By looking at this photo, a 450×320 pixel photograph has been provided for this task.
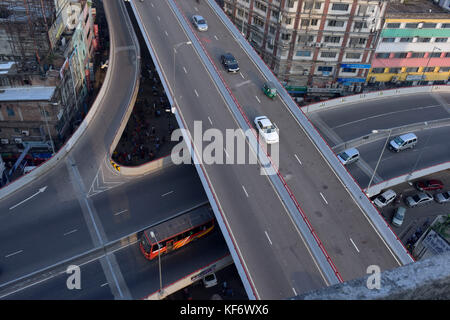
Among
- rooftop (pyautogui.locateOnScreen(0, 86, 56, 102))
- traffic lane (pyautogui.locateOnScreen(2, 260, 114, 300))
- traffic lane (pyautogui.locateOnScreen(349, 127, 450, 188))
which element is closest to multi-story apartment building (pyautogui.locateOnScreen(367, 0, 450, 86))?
traffic lane (pyautogui.locateOnScreen(349, 127, 450, 188))

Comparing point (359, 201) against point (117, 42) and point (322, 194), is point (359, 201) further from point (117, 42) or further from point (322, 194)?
point (117, 42)

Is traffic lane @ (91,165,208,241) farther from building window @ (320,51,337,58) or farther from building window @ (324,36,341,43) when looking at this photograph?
building window @ (324,36,341,43)


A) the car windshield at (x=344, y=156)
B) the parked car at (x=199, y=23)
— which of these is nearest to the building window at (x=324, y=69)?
the parked car at (x=199, y=23)

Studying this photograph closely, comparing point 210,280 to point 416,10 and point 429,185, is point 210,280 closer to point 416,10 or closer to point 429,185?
point 429,185

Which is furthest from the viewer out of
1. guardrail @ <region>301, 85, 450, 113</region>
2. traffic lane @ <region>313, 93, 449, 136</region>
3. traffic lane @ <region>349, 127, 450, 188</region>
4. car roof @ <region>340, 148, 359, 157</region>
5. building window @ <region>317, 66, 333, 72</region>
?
building window @ <region>317, 66, 333, 72</region>

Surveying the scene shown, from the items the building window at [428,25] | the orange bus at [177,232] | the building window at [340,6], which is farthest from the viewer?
the building window at [428,25]

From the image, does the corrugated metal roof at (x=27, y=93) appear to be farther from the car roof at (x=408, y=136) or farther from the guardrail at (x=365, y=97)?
the car roof at (x=408, y=136)
